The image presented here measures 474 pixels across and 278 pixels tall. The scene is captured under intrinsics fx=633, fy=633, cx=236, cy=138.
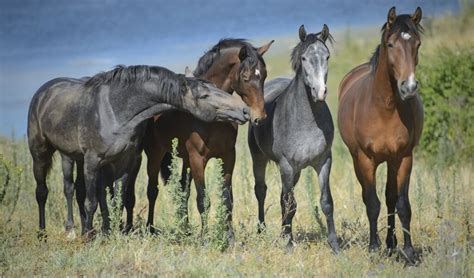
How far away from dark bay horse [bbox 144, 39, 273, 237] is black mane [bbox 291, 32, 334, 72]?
13.4 inches

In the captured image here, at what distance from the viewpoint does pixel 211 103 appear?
678 centimetres

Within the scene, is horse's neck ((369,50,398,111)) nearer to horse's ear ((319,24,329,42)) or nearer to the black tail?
horse's ear ((319,24,329,42))

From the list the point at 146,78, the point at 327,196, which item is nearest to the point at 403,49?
the point at 327,196

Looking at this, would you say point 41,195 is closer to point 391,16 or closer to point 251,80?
point 251,80

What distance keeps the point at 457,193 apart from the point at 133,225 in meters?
4.52

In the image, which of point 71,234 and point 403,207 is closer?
point 403,207

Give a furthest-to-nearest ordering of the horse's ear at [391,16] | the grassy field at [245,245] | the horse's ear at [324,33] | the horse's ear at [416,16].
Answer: the horse's ear at [324,33] → the horse's ear at [416,16] → the horse's ear at [391,16] → the grassy field at [245,245]

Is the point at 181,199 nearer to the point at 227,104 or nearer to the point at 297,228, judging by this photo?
the point at 227,104

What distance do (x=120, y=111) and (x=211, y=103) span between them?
102 cm

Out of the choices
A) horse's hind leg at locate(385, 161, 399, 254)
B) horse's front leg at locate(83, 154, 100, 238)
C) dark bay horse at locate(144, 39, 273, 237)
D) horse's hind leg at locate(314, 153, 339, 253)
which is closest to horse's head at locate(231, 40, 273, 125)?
dark bay horse at locate(144, 39, 273, 237)

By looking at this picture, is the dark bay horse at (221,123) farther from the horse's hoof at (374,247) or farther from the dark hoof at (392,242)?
the dark hoof at (392,242)

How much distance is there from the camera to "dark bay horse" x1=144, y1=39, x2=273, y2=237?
6785 mm

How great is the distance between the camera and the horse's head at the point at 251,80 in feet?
22.0

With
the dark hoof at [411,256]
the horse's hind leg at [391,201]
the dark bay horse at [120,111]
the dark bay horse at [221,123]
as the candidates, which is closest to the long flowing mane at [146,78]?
the dark bay horse at [120,111]
